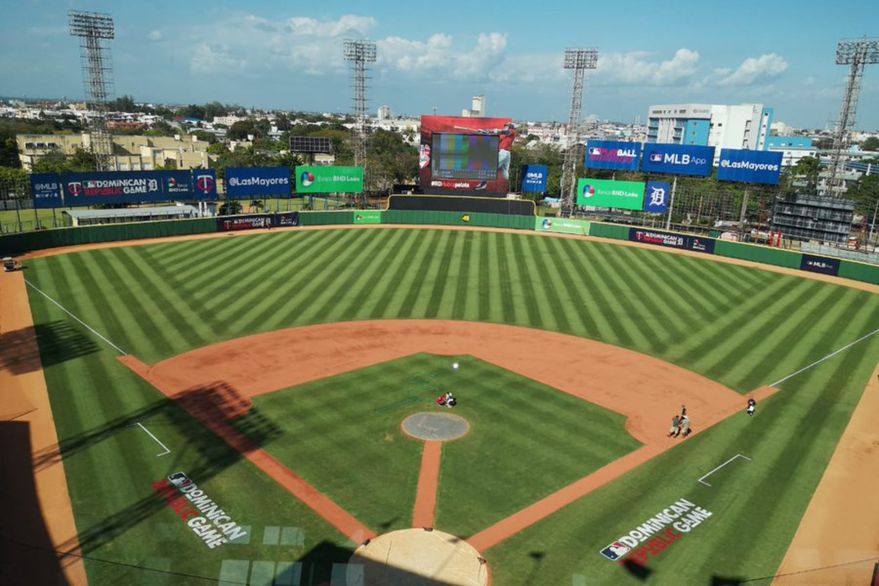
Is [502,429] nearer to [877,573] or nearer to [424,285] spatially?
[877,573]

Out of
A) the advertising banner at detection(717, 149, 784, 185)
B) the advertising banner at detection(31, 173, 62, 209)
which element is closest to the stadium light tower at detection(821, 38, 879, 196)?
the advertising banner at detection(717, 149, 784, 185)

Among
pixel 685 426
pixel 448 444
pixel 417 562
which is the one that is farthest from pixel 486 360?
pixel 417 562

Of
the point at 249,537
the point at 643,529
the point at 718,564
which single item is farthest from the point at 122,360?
the point at 718,564

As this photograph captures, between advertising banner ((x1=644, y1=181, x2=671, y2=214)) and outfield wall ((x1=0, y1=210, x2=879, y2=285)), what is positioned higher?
advertising banner ((x1=644, y1=181, x2=671, y2=214))

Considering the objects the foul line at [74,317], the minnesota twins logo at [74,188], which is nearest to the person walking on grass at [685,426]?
the foul line at [74,317]

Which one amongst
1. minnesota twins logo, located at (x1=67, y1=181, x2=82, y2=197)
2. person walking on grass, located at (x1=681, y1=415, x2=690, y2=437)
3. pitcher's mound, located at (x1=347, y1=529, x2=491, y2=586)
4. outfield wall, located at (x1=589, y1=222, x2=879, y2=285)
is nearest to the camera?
pitcher's mound, located at (x1=347, y1=529, x2=491, y2=586)

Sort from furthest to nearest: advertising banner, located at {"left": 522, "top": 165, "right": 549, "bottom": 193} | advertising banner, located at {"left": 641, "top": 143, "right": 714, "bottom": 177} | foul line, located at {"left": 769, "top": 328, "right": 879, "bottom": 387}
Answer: advertising banner, located at {"left": 522, "top": 165, "right": 549, "bottom": 193} → advertising banner, located at {"left": 641, "top": 143, "right": 714, "bottom": 177} → foul line, located at {"left": 769, "top": 328, "right": 879, "bottom": 387}

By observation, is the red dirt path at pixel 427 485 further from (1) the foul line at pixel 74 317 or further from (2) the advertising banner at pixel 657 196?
(2) the advertising banner at pixel 657 196

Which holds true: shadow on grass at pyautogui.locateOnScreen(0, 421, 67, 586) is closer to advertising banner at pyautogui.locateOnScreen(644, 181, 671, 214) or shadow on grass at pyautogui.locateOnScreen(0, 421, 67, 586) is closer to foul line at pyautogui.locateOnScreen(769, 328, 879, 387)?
foul line at pyautogui.locateOnScreen(769, 328, 879, 387)
